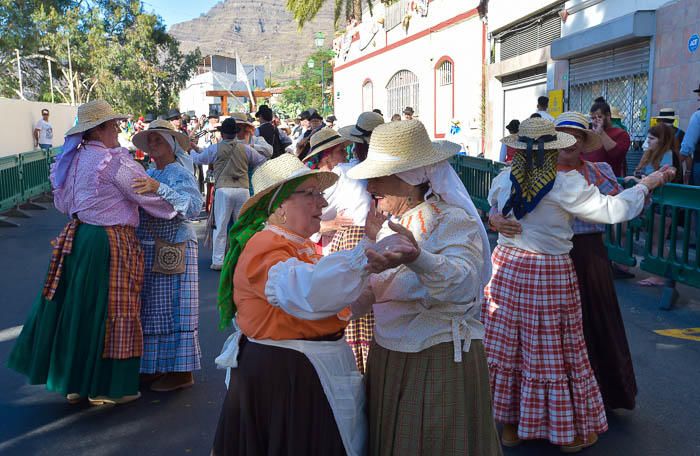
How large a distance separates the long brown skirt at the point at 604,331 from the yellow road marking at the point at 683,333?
2.12 m

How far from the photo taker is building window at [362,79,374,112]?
32750 mm

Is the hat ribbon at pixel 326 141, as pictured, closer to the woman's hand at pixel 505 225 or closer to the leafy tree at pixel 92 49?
the woman's hand at pixel 505 225

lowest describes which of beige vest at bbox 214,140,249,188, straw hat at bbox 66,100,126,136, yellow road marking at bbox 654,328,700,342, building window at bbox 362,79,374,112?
yellow road marking at bbox 654,328,700,342

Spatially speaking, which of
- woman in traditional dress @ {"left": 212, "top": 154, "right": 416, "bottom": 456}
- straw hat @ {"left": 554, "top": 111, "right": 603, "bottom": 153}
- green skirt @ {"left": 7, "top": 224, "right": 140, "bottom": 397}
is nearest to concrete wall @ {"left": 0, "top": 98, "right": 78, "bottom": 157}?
green skirt @ {"left": 7, "top": 224, "right": 140, "bottom": 397}

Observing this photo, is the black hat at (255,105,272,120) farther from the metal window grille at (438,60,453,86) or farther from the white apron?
the metal window grille at (438,60,453,86)

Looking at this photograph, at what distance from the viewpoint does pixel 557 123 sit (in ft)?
15.0

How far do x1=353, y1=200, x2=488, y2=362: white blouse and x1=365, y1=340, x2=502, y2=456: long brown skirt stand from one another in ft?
0.19

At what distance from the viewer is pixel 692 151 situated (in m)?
9.05

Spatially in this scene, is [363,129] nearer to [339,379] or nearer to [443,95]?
[339,379]

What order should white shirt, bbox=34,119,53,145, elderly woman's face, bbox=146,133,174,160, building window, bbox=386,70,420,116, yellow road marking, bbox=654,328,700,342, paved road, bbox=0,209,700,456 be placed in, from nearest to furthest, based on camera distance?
paved road, bbox=0,209,700,456 → elderly woman's face, bbox=146,133,174,160 → yellow road marking, bbox=654,328,700,342 → white shirt, bbox=34,119,53,145 → building window, bbox=386,70,420,116

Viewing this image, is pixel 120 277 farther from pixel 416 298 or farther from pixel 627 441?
pixel 627 441

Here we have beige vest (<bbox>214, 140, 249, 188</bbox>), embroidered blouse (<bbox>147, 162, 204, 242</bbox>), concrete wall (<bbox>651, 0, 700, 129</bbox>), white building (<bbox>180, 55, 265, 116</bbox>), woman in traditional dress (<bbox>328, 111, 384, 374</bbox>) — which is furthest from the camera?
white building (<bbox>180, 55, 265, 116</bbox>)

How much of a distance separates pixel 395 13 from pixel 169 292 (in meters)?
25.5

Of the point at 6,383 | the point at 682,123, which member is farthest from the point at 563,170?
the point at 682,123
